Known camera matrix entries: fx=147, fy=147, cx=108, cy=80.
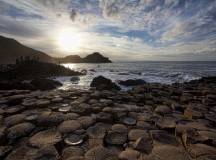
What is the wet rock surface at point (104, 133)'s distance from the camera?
1.97 metres

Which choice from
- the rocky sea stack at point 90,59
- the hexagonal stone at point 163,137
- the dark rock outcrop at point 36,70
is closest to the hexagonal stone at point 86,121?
the hexagonal stone at point 163,137

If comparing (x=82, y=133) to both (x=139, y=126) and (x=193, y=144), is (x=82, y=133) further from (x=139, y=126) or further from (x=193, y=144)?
(x=193, y=144)

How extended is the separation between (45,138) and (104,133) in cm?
94

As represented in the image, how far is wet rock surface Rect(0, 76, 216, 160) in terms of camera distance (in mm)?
1972

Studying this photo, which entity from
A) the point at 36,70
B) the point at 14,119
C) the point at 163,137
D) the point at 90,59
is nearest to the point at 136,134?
the point at 163,137

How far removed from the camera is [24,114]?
3.16m

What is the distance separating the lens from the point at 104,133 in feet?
8.19

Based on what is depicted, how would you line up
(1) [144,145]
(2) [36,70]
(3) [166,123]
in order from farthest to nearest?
(2) [36,70]
(3) [166,123]
(1) [144,145]

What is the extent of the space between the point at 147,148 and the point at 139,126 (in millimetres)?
672

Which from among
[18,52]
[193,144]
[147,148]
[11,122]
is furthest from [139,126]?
[18,52]

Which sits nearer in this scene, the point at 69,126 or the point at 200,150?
the point at 200,150

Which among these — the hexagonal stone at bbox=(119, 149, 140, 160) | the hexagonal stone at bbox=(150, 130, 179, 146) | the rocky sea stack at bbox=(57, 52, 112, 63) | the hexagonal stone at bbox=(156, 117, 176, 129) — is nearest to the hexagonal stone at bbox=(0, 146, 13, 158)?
the hexagonal stone at bbox=(119, 149, 140, 160)

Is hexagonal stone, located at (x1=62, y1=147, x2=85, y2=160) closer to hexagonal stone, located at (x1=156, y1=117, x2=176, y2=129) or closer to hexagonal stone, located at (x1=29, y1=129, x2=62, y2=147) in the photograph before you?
hexagonal stone, located at (x1=29, y1=129, x2=62, y2=147)

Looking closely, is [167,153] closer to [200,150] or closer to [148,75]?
[200,150]
